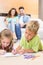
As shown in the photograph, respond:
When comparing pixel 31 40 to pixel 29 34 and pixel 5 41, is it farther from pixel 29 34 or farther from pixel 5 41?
pixel 5 41

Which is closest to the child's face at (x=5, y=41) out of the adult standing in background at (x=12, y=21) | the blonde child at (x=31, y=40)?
the blonde child at (x=31, y=40)

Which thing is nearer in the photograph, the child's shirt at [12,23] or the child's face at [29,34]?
the child's face at [29,34]

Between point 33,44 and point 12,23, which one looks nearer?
point 33,44

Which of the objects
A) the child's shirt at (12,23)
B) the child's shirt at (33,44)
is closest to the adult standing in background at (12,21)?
the child's shirt at (12,23)

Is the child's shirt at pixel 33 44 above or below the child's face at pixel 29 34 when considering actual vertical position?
below

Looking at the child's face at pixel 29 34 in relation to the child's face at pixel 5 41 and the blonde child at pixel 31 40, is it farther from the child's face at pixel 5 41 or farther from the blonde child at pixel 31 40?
the child's face at pixel 5 41

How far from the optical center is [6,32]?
1867 mm

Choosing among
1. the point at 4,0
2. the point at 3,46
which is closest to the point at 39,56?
the point at 3,46

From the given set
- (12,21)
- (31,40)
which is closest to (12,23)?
(12,21)

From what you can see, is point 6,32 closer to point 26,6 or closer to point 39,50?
point 39,50

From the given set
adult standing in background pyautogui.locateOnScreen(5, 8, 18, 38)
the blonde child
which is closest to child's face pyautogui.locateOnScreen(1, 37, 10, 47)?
the blonde child

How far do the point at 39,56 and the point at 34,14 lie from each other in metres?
Result: 3.12

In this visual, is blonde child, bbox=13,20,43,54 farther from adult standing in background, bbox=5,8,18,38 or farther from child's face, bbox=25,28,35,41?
adult standing in background, bbox=5,8,18,38

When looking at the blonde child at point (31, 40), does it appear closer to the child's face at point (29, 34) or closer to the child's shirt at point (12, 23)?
the child's face at point (29, 34)
